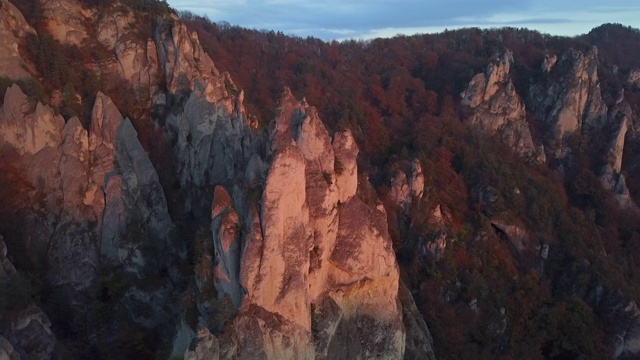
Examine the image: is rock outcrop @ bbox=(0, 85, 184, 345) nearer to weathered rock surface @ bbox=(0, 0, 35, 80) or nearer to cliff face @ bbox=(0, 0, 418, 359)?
cliff face @ bbox=(0, 0, 418, 359)

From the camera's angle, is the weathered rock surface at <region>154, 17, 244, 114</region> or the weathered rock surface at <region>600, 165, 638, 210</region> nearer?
the weathered rock surface at <region>154, 17, 244, 114</region>

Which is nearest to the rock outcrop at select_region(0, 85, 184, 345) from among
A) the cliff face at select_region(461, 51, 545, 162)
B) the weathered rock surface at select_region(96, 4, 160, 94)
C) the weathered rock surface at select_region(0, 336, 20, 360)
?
the weathered rock surface at select_region(0, 336, 20, 360)

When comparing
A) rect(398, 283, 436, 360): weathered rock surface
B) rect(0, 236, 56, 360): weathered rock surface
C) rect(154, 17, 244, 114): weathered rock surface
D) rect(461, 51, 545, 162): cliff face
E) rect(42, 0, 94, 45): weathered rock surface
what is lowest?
rect(398, 283, 436, 360): weathered rock surface

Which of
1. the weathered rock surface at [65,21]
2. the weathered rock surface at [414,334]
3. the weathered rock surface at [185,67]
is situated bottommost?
the weathered rock surface at [414,334]

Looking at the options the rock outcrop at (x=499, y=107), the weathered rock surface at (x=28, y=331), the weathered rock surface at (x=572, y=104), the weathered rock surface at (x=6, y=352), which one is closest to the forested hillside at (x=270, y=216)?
the weathered rock surface at (x=28, y=331)

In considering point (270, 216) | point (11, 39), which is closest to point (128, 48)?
point (11, 39)

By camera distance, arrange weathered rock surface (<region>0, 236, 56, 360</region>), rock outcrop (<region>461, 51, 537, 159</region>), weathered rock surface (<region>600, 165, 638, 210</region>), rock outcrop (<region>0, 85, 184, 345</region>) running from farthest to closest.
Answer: rock outcrop (<region>461, 51, 537, 159</region>) < weathered rock surface (<region>600, 165, 638, 210</region>) < rock outcrop (<region>0, 85, 184, 345</region>) < weathered rock surface (<region>0, 236, 56, 360</region>)

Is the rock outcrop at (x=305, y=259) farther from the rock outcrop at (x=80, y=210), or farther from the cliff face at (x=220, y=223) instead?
the rock outcrop at (x=80, y=210)
